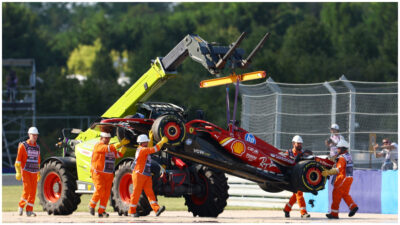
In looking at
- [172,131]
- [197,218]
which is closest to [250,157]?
[197,218]

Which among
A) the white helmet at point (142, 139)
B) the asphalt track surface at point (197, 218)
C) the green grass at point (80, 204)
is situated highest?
the white helmet at point (142, 139)

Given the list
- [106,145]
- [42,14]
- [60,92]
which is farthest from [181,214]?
[42,14]

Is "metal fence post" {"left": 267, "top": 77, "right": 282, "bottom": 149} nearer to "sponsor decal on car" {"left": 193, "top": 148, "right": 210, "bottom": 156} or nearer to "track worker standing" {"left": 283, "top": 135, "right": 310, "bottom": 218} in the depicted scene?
"track worker standing" {"left": 283, "top": 135, "right": 310, "bottom": 218}

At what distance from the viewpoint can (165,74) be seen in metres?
18.3

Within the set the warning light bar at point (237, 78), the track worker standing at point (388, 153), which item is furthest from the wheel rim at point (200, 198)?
the track worker standing at point (388, 153)

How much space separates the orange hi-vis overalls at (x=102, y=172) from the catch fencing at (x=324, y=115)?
21.8 feet

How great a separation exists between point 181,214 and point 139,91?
2.70m

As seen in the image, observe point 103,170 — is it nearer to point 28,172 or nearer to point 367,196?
point 28,172

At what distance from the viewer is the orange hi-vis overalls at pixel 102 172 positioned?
17266 mm

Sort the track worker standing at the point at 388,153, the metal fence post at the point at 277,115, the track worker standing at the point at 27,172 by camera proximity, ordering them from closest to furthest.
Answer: the track worker standing at the point at 27,172, the track worker standing at the point at 388,153, the metal fence post at the point at 277,115

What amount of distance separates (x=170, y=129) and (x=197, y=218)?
6.03 feet

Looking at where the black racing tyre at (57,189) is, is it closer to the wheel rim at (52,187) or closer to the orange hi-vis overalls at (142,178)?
the wheel rim at (52,187)

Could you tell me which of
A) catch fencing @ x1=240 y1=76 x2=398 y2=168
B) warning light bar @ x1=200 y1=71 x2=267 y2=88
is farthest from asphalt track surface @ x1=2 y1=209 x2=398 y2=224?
catch fencing @ x1=240 y1=76 x2=398 y2=168

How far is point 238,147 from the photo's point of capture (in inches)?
690
